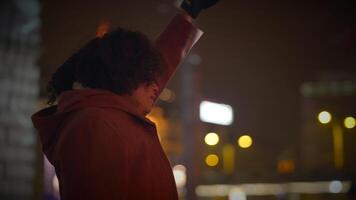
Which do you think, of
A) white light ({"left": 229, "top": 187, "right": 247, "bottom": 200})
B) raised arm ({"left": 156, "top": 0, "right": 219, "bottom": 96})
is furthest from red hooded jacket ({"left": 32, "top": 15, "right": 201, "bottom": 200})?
white light ({"left": 229, "top": 187, "right": 247, "bottom": 200})

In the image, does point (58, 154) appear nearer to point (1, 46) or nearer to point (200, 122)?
point (1, 46)

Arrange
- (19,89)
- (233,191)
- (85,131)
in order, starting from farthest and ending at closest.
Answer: (233,191), (19,89), (85,131)

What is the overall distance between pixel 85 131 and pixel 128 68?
17.6 inches

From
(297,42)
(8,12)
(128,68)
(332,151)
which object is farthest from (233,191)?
(128,68)

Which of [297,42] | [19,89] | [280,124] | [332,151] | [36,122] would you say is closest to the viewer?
[36,122]

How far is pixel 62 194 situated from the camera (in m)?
1.85

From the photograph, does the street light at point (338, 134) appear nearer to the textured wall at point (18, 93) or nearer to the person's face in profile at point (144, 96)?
the textured wall at point (18, 93)

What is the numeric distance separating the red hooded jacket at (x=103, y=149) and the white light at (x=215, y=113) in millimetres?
9039

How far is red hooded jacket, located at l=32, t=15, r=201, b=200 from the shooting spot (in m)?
1.75

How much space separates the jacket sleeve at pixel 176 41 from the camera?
2797 millimetres

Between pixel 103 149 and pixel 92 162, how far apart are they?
62mm

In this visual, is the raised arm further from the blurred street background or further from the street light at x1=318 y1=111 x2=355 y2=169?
the street light at x1=318 y1=111 x2=355 y2=169

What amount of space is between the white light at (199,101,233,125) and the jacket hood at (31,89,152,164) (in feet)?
29.7

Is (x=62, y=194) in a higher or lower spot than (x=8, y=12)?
lower
